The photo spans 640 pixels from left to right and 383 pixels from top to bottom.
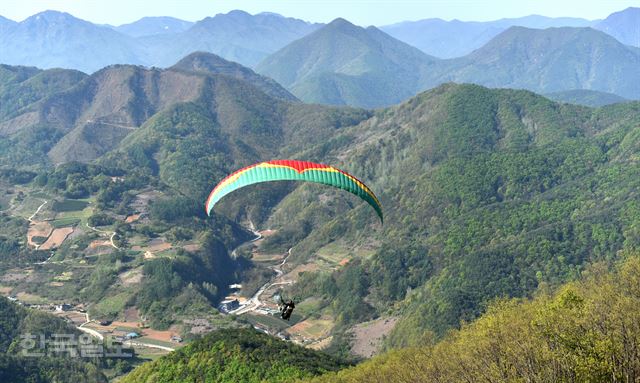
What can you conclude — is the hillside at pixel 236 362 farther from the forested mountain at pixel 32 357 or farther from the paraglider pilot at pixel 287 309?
the paraglider pilot at pixel 287 309

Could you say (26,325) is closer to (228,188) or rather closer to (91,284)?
(91,284)

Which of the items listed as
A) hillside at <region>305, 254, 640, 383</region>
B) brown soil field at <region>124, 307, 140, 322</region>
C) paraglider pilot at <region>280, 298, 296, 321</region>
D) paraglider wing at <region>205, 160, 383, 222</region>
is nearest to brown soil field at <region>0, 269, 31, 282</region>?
brown soil field at <region>124, 307, 140, 322</region>

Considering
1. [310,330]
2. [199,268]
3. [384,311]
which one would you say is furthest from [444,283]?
[199,268]

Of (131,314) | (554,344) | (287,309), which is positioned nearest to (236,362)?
(287,309)

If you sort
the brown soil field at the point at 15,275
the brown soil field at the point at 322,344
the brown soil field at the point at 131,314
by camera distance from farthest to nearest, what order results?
the brown soil field at the point at 15,275 < the brown soil field at the point at 131,314 < the brown soil field at the point at 322,344

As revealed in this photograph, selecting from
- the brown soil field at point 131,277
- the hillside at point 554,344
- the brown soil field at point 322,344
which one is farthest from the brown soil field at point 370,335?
the hillside at point 554,344

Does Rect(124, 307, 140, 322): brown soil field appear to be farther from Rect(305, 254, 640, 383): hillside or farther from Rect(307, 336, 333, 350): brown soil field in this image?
Rect(305, 254, 640, 383): hillside
